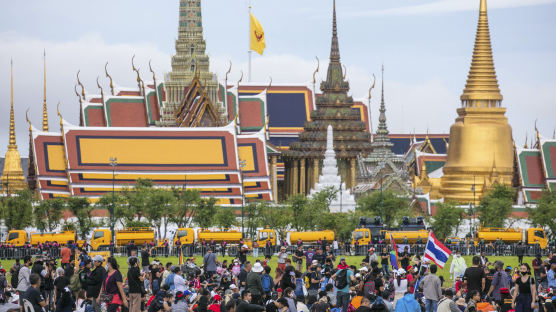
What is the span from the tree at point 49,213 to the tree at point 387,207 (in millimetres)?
15679

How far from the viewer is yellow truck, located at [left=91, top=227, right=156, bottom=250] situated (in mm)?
55953

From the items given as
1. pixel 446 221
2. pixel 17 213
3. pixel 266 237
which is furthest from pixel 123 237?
pixel 446 221

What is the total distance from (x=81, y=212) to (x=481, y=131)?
1226 inches

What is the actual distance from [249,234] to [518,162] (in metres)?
25.2

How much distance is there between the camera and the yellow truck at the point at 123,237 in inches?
2203

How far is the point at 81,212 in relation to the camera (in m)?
68.6

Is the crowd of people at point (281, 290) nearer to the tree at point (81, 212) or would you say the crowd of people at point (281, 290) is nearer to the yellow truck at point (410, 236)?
the yellow truck at point (410, 236)

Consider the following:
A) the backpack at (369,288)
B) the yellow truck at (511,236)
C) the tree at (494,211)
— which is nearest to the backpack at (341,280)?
the backpack at (369,288)

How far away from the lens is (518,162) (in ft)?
274

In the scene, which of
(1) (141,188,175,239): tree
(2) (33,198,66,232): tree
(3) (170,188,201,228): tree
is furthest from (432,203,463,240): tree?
(2) (33,198,66,232): tree

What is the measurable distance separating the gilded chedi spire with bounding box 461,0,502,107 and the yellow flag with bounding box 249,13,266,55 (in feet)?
83.4

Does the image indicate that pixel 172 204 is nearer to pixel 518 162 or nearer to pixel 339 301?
pixel 518 162

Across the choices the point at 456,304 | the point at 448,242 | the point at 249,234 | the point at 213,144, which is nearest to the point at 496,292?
the point at 456,304

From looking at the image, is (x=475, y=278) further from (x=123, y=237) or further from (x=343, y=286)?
(x=123, y=237)
